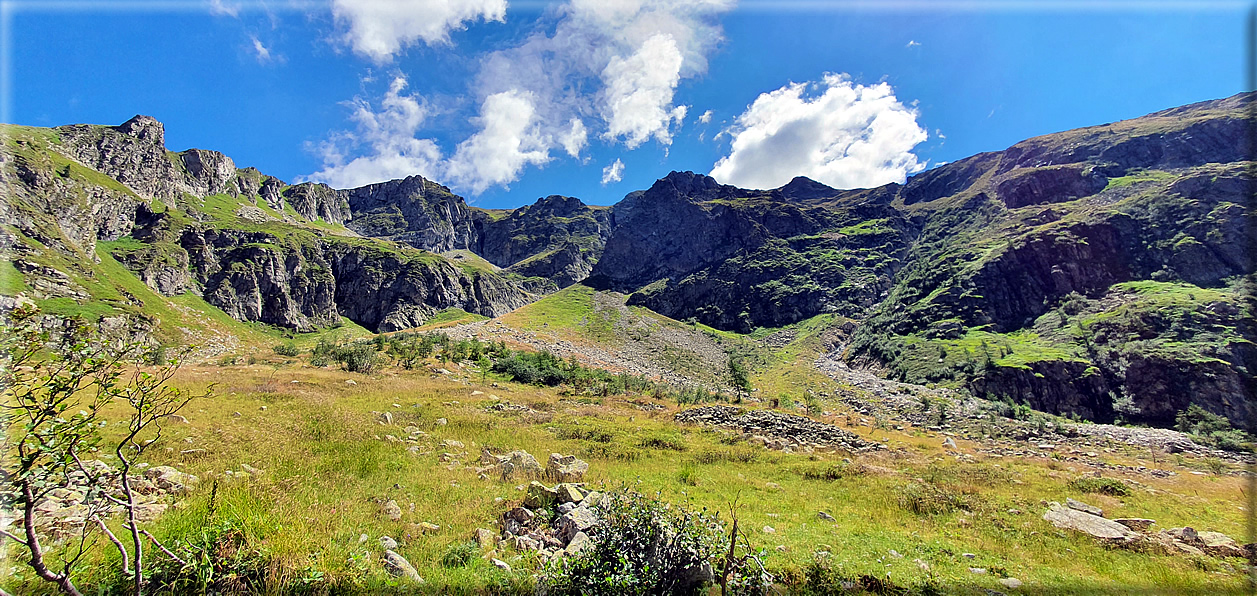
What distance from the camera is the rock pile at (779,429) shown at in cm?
2194

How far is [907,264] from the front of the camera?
150m

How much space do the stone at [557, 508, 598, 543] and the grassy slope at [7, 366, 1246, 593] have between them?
0.99m

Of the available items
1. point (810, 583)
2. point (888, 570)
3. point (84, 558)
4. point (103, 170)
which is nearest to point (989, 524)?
point (888, 570)

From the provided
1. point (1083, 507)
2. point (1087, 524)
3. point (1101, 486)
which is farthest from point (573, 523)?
point (1101, 486)

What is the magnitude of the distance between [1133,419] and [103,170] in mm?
250021

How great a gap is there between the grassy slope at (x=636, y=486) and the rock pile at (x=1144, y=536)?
18.0 inches

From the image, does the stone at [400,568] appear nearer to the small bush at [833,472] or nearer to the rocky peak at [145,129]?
the small bush at [833,472]

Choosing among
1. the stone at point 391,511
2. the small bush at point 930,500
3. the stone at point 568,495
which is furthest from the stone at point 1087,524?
the stone at point 391,511

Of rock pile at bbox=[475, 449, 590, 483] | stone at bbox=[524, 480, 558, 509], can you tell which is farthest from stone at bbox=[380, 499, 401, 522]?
rock pile at bbox=[475, 449, 590, 483]

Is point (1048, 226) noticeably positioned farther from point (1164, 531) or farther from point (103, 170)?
point (103, 170)

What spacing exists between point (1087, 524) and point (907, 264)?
164 meters

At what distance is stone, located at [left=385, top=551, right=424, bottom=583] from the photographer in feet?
20.0

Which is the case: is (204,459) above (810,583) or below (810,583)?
above

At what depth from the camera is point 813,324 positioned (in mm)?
131500
